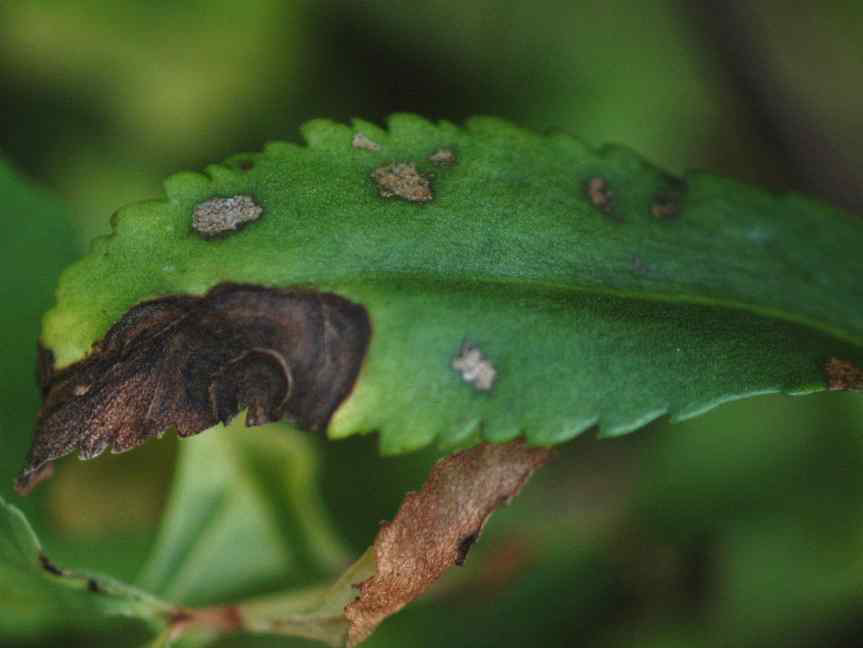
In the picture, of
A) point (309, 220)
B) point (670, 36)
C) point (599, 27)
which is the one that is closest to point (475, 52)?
point (599, 27)

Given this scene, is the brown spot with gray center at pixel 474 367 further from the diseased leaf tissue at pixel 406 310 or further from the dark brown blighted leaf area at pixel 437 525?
the dark brown blighted leaf area at pixel 437 525

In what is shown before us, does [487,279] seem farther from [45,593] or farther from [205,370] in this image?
[45,593]

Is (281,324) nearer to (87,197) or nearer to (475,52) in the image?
(87,197)

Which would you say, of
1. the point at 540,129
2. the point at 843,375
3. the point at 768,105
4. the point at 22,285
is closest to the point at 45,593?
the point at 22,285

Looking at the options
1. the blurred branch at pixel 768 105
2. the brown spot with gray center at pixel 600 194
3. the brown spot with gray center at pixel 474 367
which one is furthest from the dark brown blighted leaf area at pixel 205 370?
the blurred branch at pixel 768 105

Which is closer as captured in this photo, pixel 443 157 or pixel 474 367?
pixel 474 367

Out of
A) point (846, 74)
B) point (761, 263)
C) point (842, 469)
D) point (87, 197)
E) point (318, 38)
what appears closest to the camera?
point (761, 263)

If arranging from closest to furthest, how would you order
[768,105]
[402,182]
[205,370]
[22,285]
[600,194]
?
[205,370] → [402,182] → [600,194] → [22,285] → [768,105]

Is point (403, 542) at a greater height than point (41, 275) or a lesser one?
lesser
